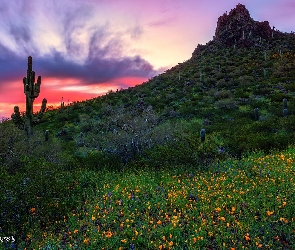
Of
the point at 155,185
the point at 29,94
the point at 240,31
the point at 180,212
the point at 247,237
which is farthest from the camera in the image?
the point at 240,31

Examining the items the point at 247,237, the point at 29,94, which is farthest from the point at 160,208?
the point at 29,94

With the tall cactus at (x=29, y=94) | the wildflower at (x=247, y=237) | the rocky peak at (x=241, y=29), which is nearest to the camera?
the wildflower at (x=247, y=237)

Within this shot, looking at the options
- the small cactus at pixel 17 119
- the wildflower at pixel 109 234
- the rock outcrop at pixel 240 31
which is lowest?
the wildflower at pixel 109 234

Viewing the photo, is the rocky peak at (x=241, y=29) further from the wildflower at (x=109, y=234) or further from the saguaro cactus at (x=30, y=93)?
the wildflower at (x=109, y=234)

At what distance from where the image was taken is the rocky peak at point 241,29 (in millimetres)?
56875

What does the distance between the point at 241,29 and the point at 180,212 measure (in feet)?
183

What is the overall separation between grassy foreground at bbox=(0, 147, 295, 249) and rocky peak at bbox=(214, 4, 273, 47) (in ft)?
165

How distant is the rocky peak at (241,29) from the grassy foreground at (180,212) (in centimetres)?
5024

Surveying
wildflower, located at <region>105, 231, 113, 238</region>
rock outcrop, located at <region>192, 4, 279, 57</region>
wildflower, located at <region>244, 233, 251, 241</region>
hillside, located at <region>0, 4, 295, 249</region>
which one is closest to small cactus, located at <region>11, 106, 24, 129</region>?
hillside, located at <region>0, 4, 295, 249</region>

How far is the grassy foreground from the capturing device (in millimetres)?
6195

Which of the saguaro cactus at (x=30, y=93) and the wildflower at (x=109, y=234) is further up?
the saguaro cactus at (x=30, y=93)

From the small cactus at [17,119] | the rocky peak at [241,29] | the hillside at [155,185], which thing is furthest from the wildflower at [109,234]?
the rocky peak at [241,29]

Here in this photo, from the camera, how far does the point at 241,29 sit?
188ft

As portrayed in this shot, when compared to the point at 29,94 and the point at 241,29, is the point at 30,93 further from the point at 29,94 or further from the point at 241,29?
the point at 241,29
